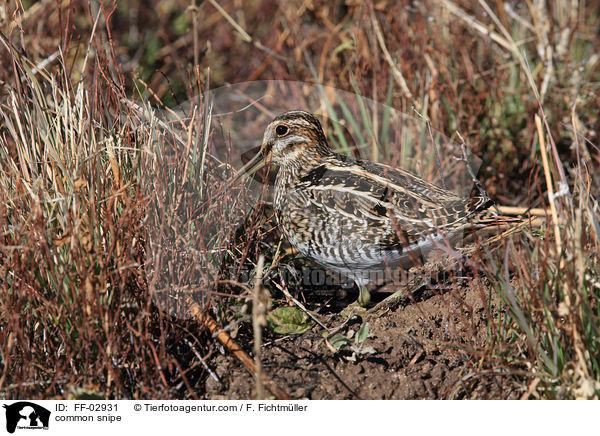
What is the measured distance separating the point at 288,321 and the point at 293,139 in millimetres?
994

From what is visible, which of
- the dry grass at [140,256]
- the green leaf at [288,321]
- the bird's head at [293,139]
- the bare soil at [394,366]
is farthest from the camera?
the bird's head at [293,139]

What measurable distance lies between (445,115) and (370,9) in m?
1.00

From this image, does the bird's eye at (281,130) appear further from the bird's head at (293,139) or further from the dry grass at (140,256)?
the dry grass at (140,256)

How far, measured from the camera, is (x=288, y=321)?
9.63 ft

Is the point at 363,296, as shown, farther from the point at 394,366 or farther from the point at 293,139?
the point at 293,139

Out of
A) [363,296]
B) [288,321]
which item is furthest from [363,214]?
[288,321]

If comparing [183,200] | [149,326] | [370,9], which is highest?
[370,9]

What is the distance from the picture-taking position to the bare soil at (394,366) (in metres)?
2.52

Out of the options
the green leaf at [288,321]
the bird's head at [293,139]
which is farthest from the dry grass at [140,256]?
the bird's head at [293,139]

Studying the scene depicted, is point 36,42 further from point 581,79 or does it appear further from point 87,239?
point 581,79
